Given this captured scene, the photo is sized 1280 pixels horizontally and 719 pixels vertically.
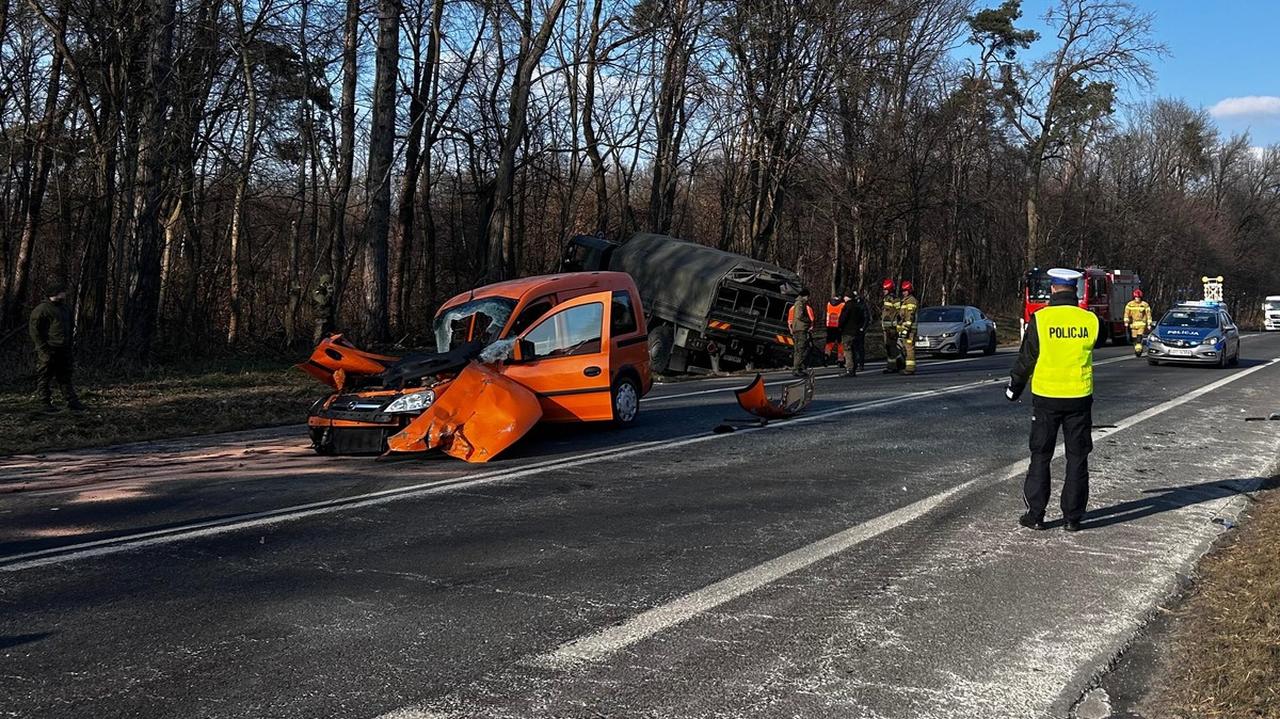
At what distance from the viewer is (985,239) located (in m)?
55.1

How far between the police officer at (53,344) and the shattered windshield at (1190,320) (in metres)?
23.4

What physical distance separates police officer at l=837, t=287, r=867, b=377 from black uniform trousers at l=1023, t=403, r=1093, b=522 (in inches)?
505

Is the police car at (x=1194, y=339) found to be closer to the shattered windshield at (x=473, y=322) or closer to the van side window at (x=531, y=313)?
the van side window at (x=531, y=313)

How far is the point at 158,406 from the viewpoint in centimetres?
1418

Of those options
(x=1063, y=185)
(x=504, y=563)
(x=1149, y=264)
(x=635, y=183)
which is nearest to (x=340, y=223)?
(x=635, y=183)

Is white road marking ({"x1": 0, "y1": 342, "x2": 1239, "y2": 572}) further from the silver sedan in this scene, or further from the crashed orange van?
the silver sedan

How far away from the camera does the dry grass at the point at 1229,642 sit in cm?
401

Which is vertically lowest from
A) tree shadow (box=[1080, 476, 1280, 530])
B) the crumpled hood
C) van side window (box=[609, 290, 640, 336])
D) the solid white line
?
tree shadow (box=[1080, 476, 1280, 530])

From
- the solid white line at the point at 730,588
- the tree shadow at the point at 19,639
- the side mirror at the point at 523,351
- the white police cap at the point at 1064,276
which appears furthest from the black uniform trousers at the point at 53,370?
the white police cap at the point at 1064,276

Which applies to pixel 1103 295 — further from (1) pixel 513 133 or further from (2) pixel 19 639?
(2) pixel 19 639

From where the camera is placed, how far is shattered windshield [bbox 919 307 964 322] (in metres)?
28.8

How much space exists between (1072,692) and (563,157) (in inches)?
1173

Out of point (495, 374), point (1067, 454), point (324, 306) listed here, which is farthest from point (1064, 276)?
point (324, 306)

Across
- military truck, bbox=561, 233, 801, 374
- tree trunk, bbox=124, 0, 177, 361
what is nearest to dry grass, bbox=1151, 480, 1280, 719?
military truck, bbox=561, 233, 801, 374
